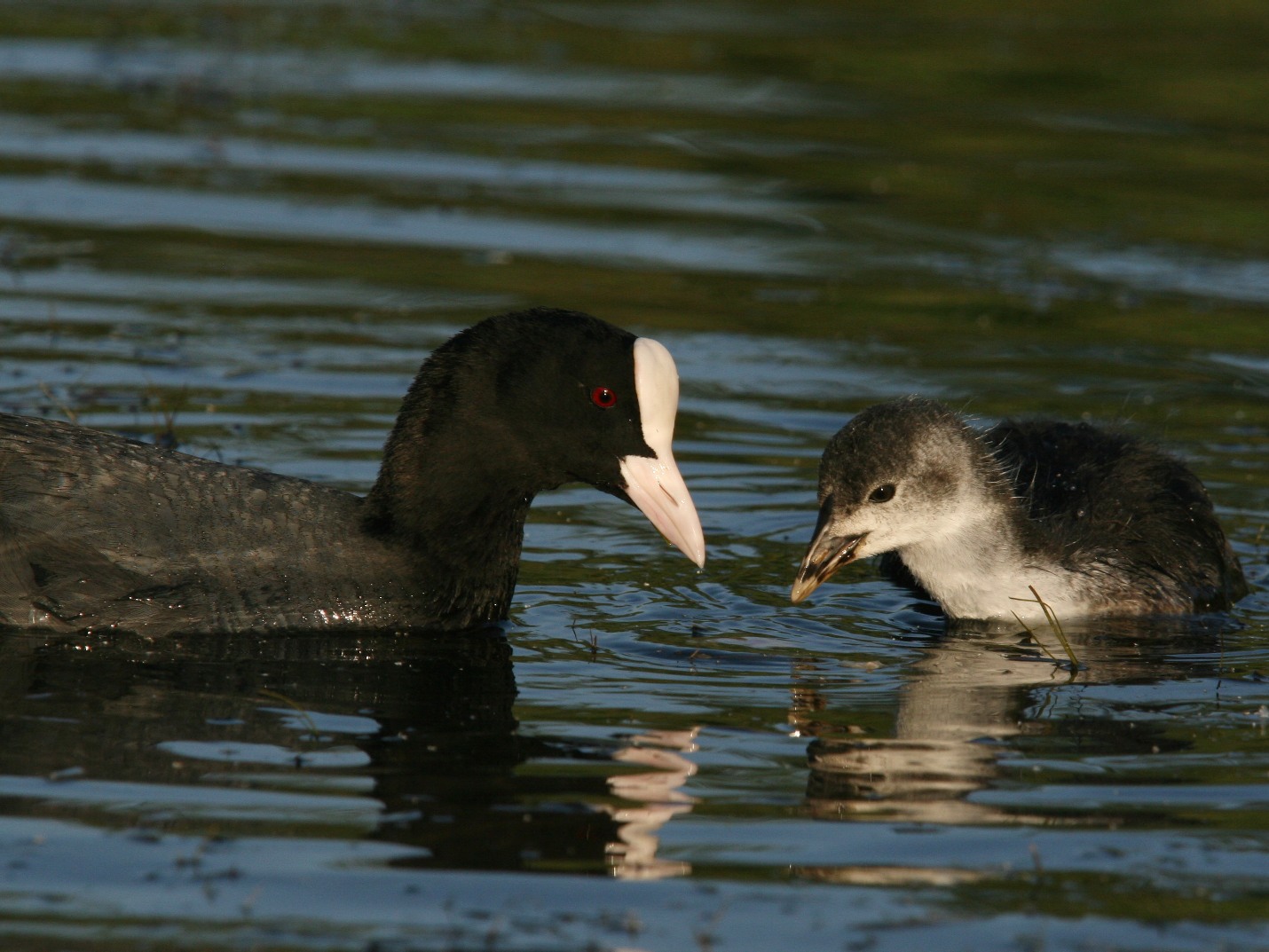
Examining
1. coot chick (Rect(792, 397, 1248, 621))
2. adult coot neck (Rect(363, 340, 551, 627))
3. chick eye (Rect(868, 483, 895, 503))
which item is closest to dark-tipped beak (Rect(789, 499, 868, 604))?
coot chick (Rect(792, 397, 1248, 621))

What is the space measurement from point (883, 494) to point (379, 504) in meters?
1.62

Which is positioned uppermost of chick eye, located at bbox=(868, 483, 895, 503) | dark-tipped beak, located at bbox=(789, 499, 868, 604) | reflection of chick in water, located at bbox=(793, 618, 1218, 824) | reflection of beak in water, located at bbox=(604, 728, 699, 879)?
chick eye, located at bbox=(868, 483, 895, 503)

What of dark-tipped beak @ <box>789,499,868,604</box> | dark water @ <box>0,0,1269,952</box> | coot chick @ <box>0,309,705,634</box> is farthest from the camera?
dark-tipped beak @ <box>789,499,868,604</box>

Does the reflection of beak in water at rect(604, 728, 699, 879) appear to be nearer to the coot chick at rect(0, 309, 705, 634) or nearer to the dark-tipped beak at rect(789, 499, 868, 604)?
the coot chick at rect(0, 309, 705, 634)

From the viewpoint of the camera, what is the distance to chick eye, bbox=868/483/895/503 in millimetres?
6371

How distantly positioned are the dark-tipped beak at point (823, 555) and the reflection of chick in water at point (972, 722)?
16.1 inches

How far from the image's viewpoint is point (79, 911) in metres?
4.02

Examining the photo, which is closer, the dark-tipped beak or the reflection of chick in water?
the reflection of chick in water

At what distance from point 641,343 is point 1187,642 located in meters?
2.02

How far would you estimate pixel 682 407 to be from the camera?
9.00 m

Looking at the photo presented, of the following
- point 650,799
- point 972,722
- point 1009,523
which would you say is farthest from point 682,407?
point 650,799

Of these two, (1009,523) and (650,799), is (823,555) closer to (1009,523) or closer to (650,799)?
(1009,523)

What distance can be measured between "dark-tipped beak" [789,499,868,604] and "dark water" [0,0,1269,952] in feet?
0.54

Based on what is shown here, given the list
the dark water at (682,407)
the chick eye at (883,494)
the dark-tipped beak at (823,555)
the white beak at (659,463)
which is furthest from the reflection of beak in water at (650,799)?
the chick eye at (883,494)
